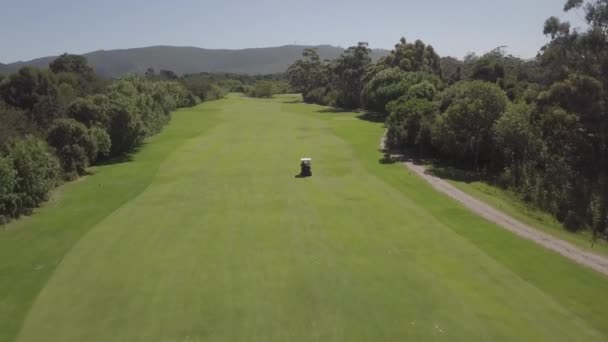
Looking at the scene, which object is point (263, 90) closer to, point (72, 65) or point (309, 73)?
point (309, 73)

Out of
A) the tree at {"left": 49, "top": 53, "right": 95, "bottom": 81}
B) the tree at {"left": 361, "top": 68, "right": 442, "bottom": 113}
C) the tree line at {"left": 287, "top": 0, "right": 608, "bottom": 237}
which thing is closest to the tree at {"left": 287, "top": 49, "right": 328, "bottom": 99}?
the tree at {"left": 361, "top": 68, "right": 442, "bottom": 113}

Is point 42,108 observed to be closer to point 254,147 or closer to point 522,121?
Result: point 254,147

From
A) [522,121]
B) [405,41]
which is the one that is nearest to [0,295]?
[522,121]

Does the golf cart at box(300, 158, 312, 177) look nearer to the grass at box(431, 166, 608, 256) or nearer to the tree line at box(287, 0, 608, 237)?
the grass at box(431, 166, 608, 256)

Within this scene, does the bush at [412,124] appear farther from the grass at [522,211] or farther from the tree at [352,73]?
the tree at [352,73]

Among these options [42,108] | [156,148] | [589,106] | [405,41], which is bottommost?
[156,148]

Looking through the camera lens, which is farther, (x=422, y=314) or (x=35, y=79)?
(x=35, y=79)
